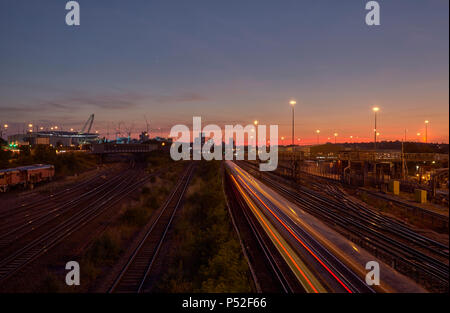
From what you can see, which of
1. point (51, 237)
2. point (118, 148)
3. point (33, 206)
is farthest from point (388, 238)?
point (118, 148)

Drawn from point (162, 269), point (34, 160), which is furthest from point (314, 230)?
point (34, 160)

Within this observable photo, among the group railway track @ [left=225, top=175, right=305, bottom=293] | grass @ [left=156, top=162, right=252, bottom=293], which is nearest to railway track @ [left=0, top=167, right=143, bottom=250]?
grass @ [left=156, top=162, right=252, bottom=293]

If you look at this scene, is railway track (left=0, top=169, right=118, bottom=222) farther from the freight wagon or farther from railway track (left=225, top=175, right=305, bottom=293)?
→ railway track (left=225, top=175, right=305, bottom=293)

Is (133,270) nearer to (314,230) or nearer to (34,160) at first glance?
(314,230)

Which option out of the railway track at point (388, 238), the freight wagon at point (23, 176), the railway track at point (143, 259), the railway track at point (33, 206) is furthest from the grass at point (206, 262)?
the freight wagon at point (23, 176)

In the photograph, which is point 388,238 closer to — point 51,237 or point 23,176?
point 51,237
